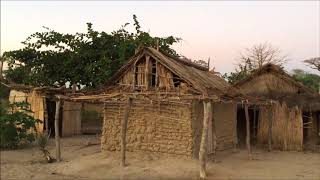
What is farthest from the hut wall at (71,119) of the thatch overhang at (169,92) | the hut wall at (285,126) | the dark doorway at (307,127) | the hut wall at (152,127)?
the dark doorway at (307,127)

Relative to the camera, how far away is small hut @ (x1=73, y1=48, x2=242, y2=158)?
12.3 meters

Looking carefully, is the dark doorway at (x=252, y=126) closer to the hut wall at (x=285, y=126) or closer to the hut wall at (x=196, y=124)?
the hut wall at (x=285, y=126)

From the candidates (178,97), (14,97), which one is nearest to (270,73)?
(178,97)

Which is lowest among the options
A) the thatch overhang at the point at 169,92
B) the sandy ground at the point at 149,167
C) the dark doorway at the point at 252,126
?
the sandy ground at the point at 149,167

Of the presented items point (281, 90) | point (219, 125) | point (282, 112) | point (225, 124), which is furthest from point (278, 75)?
point (219, 125)

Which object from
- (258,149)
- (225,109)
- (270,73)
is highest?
(270,73)

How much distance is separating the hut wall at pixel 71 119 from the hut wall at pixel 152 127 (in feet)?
22.0

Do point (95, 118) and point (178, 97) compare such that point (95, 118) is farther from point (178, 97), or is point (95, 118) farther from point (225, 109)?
point (178, 97)

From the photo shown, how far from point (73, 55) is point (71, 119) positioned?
3458mm

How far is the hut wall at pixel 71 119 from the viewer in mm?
20172

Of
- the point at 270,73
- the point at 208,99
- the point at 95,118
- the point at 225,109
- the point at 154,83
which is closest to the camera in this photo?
the point at 208,99

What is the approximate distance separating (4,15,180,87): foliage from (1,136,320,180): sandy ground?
16.2ft

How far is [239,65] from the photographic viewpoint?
28.7 meters

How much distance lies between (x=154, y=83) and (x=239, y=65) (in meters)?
16.5
